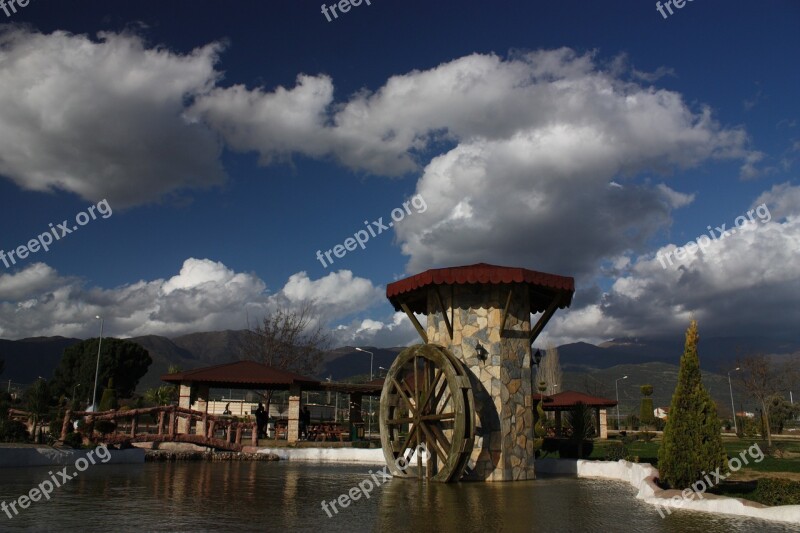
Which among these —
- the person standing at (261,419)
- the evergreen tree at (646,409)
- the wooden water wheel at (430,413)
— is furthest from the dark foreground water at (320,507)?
the evergreen tree at (646,409)

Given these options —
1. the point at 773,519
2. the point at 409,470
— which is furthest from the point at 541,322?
the point at 773,519

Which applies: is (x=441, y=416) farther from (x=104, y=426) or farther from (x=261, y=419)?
(x=261, y=419)

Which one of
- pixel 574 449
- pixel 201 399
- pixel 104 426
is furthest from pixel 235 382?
pixel 574 449

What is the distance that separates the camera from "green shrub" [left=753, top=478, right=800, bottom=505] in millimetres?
9266

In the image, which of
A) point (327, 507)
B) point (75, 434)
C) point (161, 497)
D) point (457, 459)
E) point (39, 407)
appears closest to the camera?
point (327, 507)

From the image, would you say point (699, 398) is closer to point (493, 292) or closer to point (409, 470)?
point (493, 292)

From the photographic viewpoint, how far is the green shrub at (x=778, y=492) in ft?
30.4

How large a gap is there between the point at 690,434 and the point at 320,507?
605 cm

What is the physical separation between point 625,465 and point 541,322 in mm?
3700

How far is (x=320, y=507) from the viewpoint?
905 centimetres

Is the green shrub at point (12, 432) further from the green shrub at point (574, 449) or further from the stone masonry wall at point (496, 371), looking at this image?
the green shrub at point (574, 449)

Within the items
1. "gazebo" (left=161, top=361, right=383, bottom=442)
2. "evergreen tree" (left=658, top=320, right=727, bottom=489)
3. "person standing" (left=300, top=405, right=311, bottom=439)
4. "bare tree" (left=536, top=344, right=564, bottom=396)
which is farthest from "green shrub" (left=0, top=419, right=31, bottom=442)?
"bare tree" (left=536, top=344, right=564, bottom=396)

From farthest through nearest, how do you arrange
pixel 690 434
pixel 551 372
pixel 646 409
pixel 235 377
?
pixel 551 372, pixel 646 409, pixel 235 377, pixel 690 434

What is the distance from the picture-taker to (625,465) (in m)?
14.6
